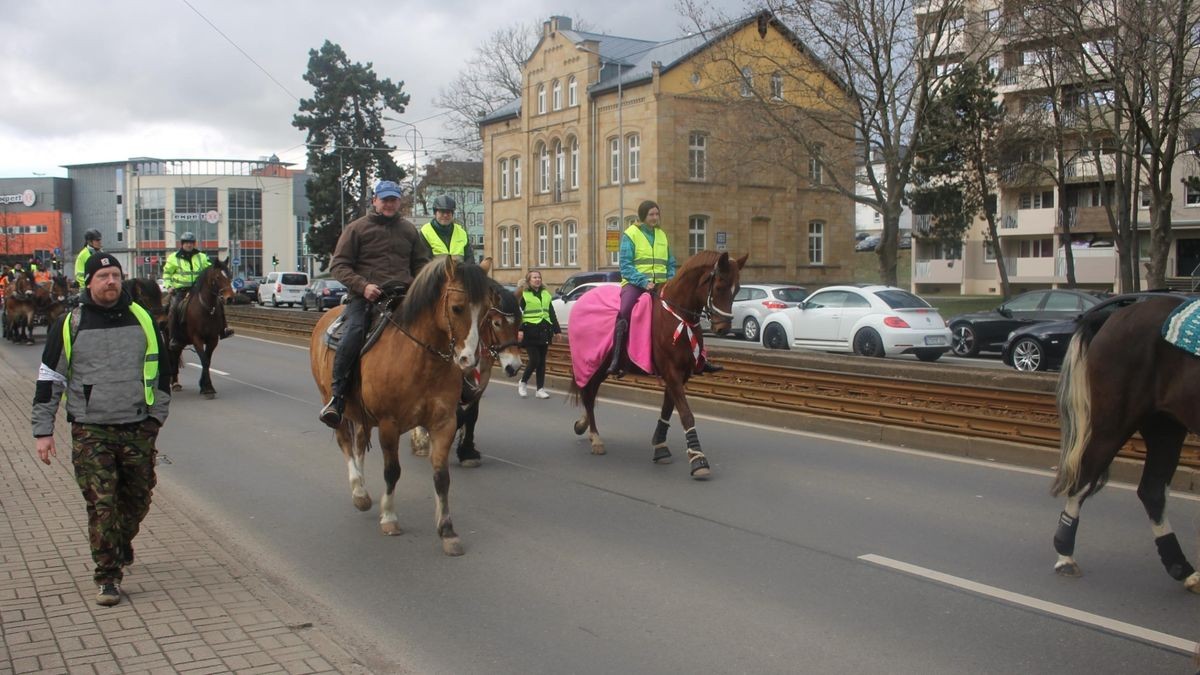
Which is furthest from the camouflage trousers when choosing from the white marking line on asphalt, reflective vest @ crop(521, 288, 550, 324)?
reflective vest @ crop(521, 288, 550, 324)

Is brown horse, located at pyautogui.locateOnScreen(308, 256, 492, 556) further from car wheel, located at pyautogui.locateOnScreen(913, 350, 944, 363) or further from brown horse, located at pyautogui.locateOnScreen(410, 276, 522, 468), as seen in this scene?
car wheel, located at pyautogui.locateOnScreen(913, 350, 944, 363)

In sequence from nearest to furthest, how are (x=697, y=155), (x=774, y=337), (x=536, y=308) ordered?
(x=536, y=308), (x=774, y=337), (x=697, y=155)

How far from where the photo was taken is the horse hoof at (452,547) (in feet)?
22.8

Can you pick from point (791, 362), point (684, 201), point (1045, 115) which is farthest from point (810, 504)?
point (684, 201)

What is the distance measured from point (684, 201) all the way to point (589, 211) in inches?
234

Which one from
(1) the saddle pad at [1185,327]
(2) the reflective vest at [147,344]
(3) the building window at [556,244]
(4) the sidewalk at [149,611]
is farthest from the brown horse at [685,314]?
(3) the building window at [556,244]

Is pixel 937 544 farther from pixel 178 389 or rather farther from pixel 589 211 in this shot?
pixel 589 211

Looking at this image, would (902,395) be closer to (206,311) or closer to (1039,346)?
(1039,346)

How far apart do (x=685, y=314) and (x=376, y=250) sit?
3.18m

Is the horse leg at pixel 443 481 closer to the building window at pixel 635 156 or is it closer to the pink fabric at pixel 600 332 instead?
the pink fabric at pixel 600 332

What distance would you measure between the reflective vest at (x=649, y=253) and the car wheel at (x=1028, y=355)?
1263cm

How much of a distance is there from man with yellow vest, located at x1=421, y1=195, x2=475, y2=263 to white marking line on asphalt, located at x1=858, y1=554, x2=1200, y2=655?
4.76m

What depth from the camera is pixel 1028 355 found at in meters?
20.8

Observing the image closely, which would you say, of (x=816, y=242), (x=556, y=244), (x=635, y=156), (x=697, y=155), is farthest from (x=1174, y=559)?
(x=556, y=244)
